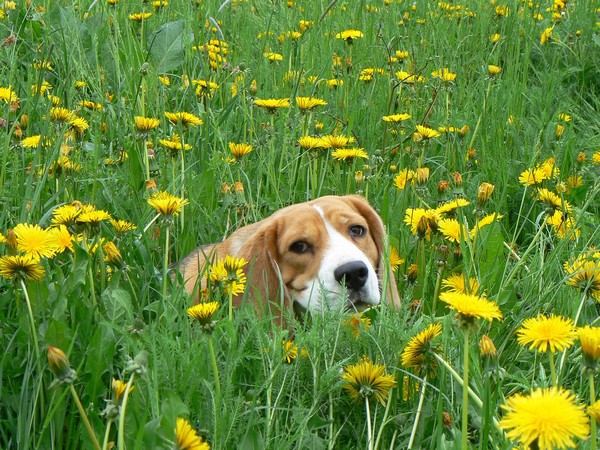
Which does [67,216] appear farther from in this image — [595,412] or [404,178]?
[404,178]

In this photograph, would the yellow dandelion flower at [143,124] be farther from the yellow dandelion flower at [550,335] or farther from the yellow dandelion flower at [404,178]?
the yellow dandelion flower at [550,335]

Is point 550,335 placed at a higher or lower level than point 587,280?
higher

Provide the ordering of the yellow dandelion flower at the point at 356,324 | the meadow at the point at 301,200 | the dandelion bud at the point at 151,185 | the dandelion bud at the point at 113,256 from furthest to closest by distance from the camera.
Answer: the dandelion bud at the point at 151,185 → the dandelion bud at the point at 113,256 → the yellow dandelion flower at the point at 356,324 → the meadow at the point at 301,200

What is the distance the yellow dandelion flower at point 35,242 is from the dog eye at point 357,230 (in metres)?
1.31

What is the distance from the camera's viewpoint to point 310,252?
3.02m

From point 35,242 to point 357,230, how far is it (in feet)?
4.57

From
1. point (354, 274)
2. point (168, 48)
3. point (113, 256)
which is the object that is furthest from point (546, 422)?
point (168, 48)

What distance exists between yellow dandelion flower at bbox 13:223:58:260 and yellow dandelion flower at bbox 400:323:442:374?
0.77m

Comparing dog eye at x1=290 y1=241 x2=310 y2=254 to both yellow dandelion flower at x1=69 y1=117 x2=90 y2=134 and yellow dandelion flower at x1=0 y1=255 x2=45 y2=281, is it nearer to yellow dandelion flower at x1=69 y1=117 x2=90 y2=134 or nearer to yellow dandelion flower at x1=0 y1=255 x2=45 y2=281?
yellow dandelion flower at x1=69 y1=117 x2=90 y2=134

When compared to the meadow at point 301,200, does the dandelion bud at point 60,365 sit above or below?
above

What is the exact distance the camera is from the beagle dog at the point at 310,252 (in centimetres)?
279

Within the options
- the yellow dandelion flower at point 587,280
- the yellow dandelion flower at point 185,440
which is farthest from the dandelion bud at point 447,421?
the yellow dandelion flower at point 185,440

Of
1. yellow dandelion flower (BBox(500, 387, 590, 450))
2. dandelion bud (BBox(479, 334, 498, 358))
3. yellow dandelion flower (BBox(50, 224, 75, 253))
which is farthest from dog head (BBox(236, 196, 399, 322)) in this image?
yellow dandelion flower (BBox(500, 387, 590, 450))

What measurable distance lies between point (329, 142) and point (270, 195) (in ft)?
1.79
